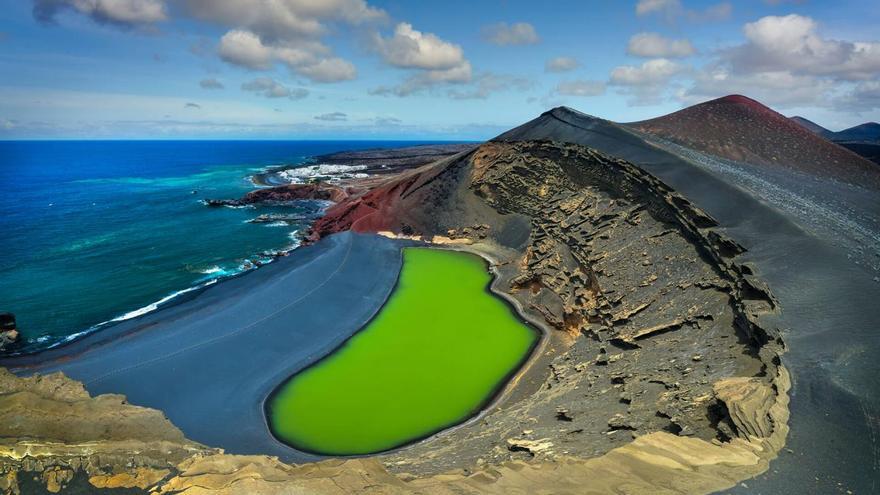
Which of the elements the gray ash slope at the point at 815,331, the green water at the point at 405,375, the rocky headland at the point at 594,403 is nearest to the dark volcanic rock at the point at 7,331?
the rocky headland at the point at 594,403

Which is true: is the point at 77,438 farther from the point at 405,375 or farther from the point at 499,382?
the point at 499,382

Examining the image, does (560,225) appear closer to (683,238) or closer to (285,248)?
(683,238)

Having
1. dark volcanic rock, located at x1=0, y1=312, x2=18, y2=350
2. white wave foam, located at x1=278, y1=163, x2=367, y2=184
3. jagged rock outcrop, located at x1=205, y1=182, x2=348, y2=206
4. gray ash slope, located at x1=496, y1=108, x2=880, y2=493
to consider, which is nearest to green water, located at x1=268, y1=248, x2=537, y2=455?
gray ash slope, located at x1=496, y1=108, x2=880, y2=493

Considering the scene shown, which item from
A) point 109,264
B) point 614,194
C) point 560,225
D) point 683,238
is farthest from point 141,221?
point 683,238

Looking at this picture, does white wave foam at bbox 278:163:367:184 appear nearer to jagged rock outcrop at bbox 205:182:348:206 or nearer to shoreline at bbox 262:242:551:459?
jagged rock outcrop at bbox 205:182:348:206

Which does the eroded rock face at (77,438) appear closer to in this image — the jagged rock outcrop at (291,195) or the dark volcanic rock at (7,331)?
the dark volcanic rock at (7,331)

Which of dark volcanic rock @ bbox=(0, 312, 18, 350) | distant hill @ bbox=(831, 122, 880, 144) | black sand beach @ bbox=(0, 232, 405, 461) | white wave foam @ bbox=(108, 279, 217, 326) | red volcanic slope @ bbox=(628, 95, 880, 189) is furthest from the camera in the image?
distant hill @ bbox=(831, 122, 880, 144)
